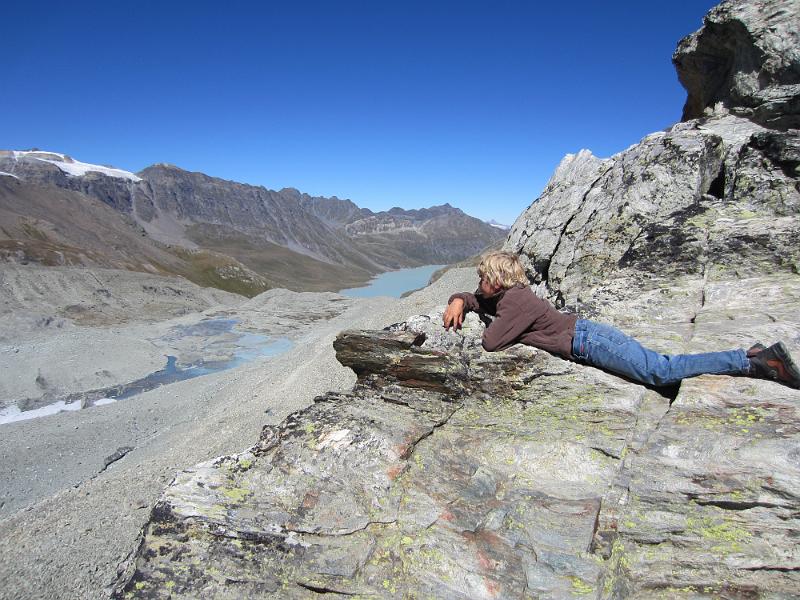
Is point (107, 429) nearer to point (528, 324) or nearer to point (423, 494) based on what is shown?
point (423, 494)

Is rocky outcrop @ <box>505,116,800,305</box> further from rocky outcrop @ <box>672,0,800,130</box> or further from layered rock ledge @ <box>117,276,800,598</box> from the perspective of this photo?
layered rock ledge @ <box>117,276,800,598</box>

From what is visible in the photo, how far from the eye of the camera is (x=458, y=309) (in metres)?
8.63

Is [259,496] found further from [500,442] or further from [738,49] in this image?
[738,49]

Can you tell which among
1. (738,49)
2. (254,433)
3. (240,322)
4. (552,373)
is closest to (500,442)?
(552,373)

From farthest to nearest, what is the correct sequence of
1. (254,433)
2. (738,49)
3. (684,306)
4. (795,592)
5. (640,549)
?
(254,433), (738,49), (684,306), (640,549), (795,592)

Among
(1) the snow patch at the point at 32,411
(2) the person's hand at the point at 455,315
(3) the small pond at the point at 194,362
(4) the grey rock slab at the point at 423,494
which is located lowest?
(1) the snow patch at the point at 32,411

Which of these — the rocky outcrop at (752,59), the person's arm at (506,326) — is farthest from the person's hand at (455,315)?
the rocky outcrop at (752,59)

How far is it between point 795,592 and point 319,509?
17.5 feet

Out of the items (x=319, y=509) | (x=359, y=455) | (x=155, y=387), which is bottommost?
(x=155, y=387)

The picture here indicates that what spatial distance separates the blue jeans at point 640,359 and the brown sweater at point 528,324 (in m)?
0.18

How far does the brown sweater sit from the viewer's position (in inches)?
297

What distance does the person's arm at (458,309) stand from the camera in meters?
8.62

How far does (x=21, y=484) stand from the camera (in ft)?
73.4

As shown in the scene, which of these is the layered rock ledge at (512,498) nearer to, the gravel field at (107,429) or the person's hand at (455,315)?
the person's hand at (455,315)
